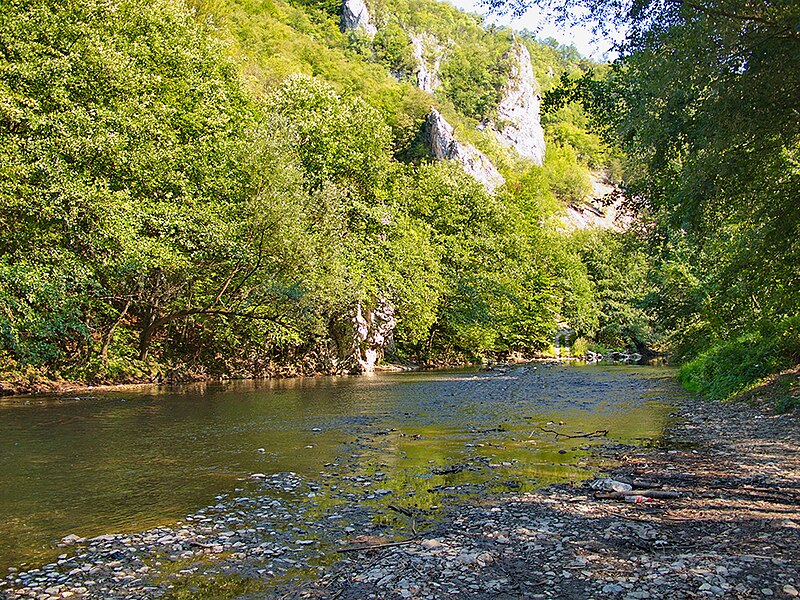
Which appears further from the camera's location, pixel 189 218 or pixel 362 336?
pixel 362 336

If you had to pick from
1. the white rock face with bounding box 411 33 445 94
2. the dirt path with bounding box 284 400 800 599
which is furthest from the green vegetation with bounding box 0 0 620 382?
the white rock face with bounding box 411 33 445 94

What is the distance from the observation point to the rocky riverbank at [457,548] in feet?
17.4

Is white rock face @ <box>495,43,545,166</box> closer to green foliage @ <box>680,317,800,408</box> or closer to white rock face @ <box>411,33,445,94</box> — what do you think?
Answer: white rock face @ <box>411,33,445,94</box>

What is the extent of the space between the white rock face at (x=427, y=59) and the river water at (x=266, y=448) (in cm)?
11669

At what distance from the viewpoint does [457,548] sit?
6254 millimetres

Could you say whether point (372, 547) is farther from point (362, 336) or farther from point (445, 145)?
point (445, 145)

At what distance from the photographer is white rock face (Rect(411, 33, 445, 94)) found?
134m

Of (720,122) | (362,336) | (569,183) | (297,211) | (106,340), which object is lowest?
(106,340)

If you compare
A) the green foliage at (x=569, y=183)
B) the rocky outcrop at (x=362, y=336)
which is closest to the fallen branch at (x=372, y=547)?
the rocky outcrop at (x=362, y=336)

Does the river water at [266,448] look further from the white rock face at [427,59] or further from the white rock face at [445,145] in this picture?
the white rock face at [427,59]

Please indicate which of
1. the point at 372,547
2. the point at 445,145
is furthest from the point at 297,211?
the point at 445,145

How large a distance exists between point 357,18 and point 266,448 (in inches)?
5131

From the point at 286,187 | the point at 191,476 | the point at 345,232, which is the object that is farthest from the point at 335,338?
the point at 191,476

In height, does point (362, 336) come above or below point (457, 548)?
above
